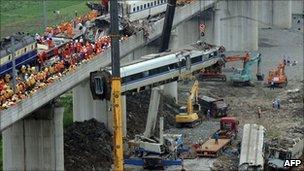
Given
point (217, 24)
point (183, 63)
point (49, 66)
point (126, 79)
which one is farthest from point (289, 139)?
point (217, 24)

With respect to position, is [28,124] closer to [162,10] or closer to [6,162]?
[6,162]

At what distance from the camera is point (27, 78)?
5134 centimetres

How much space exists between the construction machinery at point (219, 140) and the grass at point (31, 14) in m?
59.8

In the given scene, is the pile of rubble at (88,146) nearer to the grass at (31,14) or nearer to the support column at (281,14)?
the grass at (31,14)

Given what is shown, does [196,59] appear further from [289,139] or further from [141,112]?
[289,139]

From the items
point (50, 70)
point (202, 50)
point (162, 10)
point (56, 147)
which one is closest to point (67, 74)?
point (50, 70)

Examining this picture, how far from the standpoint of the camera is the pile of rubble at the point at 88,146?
5978 cm

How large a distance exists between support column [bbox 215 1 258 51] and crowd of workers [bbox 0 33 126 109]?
49.1m

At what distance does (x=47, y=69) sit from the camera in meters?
53.5

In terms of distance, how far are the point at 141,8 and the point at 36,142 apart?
90.8 feet

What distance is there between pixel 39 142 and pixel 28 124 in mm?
1337

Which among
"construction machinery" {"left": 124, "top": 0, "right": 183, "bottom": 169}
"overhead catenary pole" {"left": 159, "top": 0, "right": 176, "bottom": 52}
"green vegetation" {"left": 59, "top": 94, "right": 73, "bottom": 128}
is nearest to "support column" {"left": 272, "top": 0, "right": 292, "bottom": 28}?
"green vegetation" {"left": 59, "top": 94, "right": 73, "bottom": 128}

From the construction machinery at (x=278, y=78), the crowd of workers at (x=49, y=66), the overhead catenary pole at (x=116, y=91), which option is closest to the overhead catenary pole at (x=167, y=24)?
the crowd of workers at (x=49, y=66)

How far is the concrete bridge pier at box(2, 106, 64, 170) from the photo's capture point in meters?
55.8
